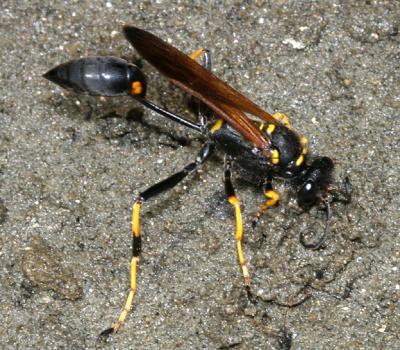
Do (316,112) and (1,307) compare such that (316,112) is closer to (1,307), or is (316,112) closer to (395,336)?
(395,336)

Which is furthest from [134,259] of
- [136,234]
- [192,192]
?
[192,192]

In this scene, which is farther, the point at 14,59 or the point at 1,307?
the point at 14,59

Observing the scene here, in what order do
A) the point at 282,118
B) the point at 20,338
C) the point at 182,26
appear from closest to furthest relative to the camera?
the point at 20,338 → the point at 282,118 → the point at 182,26

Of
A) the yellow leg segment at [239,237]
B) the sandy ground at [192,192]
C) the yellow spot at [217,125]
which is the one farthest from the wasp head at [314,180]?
the yellow spot at [217,125]

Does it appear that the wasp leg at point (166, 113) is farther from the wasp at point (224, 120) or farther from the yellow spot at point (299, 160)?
the yellow spot at point (299, 160)

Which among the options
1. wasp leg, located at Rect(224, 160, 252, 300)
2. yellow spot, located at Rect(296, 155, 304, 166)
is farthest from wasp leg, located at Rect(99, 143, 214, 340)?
yellow spot, located at Rect(296, 155, 304, 166)

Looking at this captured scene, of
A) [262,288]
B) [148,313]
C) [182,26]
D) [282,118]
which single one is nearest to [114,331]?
[148,313]

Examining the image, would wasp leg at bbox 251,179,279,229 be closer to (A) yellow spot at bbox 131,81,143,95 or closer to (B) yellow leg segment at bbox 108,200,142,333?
(B) yellow leg segment at bbox 108,200,142,333

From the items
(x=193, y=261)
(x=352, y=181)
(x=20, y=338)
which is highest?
(x=352, y=181)
